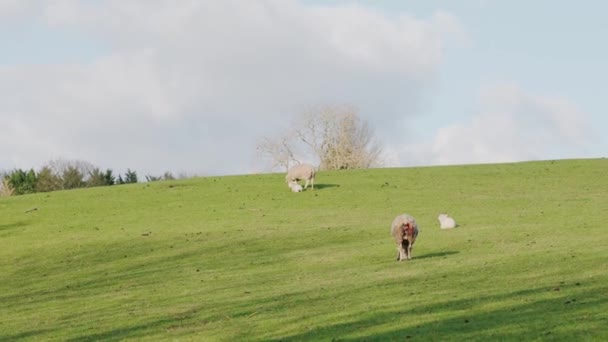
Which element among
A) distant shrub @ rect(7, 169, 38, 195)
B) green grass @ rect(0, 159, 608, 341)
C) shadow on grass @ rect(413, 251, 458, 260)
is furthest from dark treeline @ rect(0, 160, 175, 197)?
shadow on grass @ rect(413, 251, 458, 260)

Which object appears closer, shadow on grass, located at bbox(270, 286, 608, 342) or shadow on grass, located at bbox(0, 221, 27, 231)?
shadow on grass, located at bbox(270, 286, 608, 342)

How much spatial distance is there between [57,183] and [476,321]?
7738 cm

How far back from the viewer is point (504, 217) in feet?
142

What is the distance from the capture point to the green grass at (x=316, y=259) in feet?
65.6

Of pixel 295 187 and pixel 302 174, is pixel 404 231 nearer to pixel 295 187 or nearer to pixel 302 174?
pixel 295 187

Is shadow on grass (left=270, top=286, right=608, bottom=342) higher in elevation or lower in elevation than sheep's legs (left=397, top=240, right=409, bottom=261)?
lower

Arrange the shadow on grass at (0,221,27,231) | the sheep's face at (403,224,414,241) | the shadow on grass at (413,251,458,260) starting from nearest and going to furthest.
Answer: the sheep's face at (403,224,414,241)
the shadow on grass at (413,251,458,260)
the shadow on grass at (0,221,27,231)

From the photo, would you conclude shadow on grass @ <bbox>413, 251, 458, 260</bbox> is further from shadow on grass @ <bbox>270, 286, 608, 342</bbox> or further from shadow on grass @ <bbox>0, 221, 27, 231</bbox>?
shadow on grass @ <bbox>0, 221, 27, 231</bbox>

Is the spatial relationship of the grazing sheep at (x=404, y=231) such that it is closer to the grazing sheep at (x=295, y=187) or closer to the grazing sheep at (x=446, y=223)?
the grazing sheep at (x=446, y=223)

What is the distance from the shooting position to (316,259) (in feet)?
113

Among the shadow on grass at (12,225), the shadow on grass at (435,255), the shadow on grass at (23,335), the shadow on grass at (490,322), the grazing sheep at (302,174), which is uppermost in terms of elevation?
the grazing sheep at (302,174)

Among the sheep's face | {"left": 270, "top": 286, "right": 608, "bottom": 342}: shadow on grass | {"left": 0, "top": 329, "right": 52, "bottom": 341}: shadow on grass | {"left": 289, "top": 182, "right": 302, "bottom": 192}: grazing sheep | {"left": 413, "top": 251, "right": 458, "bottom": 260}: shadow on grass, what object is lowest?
{"left": 0, "top": 329, "right": 52, "bottom": 341}: shadow on grass

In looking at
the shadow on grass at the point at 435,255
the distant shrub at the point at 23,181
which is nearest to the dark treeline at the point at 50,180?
the distant shrub at the point at 23,181

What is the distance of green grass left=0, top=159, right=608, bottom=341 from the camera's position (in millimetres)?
19984
